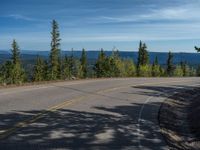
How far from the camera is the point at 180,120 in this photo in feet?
53.3

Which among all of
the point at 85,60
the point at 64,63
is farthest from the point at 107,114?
the point at 85,60

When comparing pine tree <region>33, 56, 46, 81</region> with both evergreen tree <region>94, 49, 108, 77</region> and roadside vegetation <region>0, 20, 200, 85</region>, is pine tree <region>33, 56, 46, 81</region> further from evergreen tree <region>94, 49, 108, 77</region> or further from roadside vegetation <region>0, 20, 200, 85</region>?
evergreen tree <region>94, 49, 108, 77</region>

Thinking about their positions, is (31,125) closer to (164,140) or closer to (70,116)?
(70,116)

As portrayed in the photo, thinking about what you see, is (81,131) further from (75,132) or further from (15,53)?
(15,53)

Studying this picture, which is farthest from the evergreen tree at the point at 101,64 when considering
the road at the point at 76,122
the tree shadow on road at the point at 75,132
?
the tree shadow on road at the point at 75,132

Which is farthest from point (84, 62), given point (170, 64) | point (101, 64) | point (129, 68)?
point (170, 64)

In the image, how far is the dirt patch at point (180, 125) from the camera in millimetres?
11352

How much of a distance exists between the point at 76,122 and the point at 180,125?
420 cm

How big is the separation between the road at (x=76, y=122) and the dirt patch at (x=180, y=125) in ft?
1.10

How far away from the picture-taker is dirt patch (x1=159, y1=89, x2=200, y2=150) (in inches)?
447

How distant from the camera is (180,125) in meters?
14.9

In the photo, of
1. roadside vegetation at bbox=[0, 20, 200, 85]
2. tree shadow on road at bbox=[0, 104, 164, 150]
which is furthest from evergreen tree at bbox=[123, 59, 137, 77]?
tree shadow on road at bbox=[0, 104, 164, 150]

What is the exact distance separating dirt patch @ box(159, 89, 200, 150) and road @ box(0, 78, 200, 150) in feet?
1.10

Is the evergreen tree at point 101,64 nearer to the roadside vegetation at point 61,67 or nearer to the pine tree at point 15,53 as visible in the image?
the roadside vegetation at point 61,67
